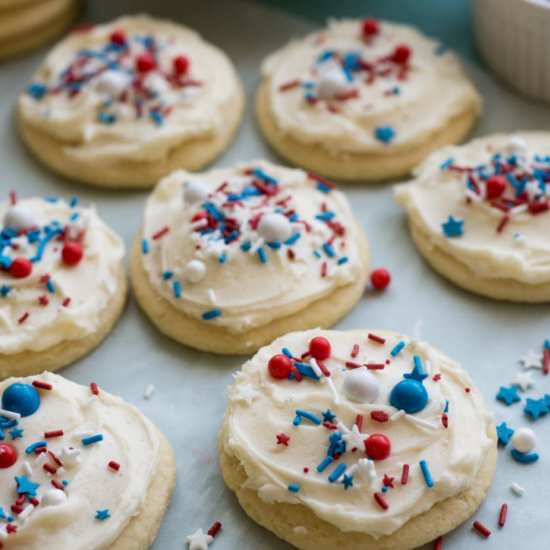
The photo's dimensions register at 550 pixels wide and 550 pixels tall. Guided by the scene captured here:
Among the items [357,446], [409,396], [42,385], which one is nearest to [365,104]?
[409,396]

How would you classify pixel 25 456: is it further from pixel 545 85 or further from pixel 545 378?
pixel 545 85

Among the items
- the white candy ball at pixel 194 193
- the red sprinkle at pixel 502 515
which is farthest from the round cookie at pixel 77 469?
the red sprinkle at pixel 502 515

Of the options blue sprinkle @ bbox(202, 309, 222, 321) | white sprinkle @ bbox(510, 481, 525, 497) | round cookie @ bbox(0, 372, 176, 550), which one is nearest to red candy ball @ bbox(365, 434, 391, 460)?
white sprinkle @ bbox(510, 481, 525, 497)

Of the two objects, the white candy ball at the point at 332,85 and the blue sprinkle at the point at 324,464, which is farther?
the white candy ball at the point at 332,85

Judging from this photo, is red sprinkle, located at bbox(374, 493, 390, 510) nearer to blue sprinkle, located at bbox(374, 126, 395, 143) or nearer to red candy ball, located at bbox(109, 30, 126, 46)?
blue sprinkle, located at bbox(374, 126, 395, 143)

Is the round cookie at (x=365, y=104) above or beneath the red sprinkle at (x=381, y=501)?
above

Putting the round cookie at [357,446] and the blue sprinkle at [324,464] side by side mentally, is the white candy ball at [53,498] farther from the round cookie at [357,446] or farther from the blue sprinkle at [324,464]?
the blue sprinkle at [324,464]
